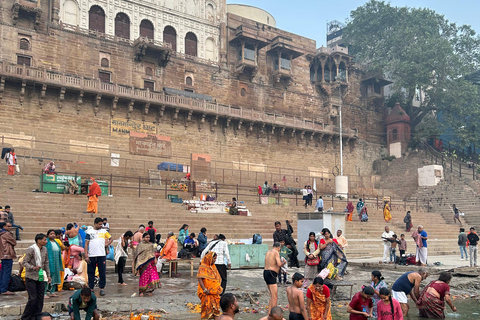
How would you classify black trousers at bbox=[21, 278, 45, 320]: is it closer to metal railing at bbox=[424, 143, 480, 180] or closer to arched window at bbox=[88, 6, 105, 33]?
arched window at bbox=[88, 6, 105, 33]

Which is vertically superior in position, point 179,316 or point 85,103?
point 85,103

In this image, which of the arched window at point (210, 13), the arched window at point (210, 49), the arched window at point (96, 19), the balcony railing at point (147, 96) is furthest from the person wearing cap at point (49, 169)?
the arched window at point (210, 13)

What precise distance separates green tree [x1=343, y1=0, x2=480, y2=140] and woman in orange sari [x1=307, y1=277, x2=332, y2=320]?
1350 inches

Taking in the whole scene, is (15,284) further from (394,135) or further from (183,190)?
(394,135)

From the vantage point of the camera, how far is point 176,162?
95.9 feet

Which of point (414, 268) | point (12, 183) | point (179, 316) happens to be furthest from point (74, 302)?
A: point (12, 183)

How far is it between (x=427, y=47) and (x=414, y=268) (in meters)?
28.6

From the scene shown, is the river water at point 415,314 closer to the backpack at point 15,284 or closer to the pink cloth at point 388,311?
the pink cloth at point 388,311

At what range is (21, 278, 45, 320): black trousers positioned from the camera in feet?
22.4

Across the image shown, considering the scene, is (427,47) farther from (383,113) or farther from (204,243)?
(204,243)

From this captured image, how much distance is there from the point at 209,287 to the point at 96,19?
2540 cm

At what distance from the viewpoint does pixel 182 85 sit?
1244 inches

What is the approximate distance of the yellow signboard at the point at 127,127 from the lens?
90.6 ft

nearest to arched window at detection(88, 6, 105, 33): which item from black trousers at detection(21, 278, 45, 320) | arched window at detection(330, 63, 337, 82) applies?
arched window at detection(330, 63, 337, 82)
